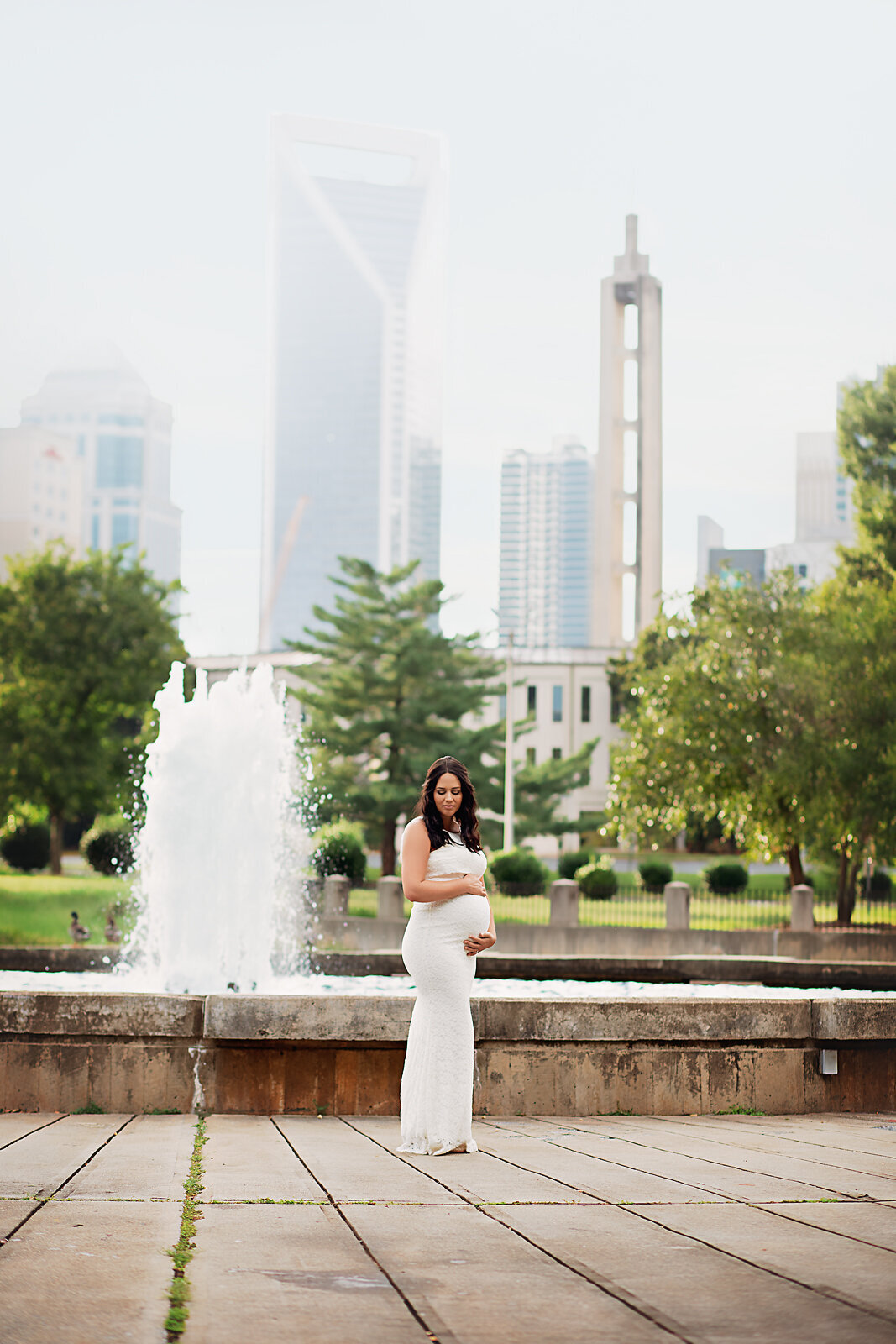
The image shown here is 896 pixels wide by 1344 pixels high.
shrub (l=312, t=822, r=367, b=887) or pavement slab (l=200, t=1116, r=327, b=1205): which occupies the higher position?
pavement slab (l=200, t=1116, r=327, b=1205)

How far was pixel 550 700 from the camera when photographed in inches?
3428

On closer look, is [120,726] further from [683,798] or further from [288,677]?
[683,798]

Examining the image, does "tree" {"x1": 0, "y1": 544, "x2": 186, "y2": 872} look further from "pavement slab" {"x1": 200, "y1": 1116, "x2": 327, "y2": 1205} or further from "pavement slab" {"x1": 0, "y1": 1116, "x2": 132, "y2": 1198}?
"pavement slab" {"x1": 200, "y1": 1116, "x2": 327, "y2": 1205}

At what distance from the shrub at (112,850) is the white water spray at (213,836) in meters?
25.8

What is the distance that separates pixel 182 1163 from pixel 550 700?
267ft

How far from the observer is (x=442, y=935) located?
6.79 m

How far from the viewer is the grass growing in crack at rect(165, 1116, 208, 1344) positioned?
11.9 feet

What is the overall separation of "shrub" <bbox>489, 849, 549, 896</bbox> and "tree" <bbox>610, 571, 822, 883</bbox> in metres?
3.93

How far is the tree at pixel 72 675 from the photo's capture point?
46.5 meters

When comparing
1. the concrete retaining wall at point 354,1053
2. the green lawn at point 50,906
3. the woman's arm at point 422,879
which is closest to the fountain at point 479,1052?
the concrete retaining wall at point 354,1053

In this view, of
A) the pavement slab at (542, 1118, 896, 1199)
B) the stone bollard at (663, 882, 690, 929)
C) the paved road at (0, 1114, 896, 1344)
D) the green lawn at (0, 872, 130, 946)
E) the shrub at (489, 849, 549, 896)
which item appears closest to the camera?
the paved road at (0, 1114, 896, 1344)

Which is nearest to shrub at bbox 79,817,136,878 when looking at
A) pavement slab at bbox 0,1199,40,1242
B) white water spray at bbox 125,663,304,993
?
white water spray at bbox 125,663,304,993

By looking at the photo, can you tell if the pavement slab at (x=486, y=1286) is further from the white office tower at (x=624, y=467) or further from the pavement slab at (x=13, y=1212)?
the white office tower at (x=624, y=467)

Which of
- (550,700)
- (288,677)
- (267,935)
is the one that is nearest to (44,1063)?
(267,935)
